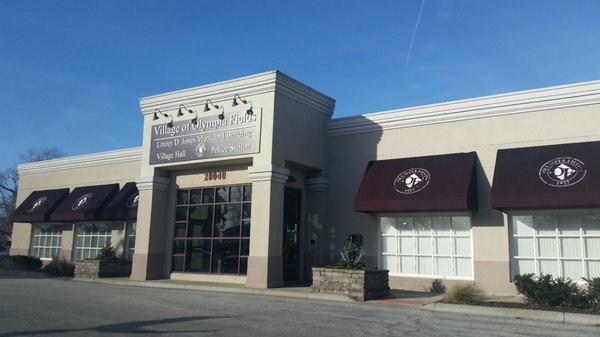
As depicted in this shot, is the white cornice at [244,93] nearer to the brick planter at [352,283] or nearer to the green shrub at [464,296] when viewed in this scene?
the brick planter at [352,283]

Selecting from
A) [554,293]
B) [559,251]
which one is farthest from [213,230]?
[554,293]

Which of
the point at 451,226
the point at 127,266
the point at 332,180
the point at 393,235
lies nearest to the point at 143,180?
the point at 127,266

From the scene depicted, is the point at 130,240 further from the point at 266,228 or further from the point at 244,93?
the point at 244,93

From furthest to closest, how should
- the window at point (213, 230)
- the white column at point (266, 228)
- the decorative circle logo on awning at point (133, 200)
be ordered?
the decorative circle logo on awning at point (133, 200), the window at point (213, 230), the white column at point (266, 228)

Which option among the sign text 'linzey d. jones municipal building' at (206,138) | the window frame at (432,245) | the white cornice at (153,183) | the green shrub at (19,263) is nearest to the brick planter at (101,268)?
the white cornice at (153,183)

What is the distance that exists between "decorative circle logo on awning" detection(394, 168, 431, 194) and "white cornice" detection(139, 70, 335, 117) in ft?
15.8

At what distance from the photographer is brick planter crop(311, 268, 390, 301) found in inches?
601

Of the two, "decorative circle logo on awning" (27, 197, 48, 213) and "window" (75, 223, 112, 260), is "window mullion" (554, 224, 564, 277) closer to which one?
"window" (75, 223, 112, 260)

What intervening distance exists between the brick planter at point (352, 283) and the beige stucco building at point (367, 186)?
2.31m

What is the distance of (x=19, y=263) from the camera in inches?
1051

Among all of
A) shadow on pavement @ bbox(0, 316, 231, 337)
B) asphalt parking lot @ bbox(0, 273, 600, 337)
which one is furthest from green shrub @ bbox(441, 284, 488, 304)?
shadow on pavement @ bbox(0, 316, 231, 337)

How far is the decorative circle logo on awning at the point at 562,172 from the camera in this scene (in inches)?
580

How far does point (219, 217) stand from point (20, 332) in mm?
11943

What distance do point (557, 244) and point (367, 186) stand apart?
621 centimetres
